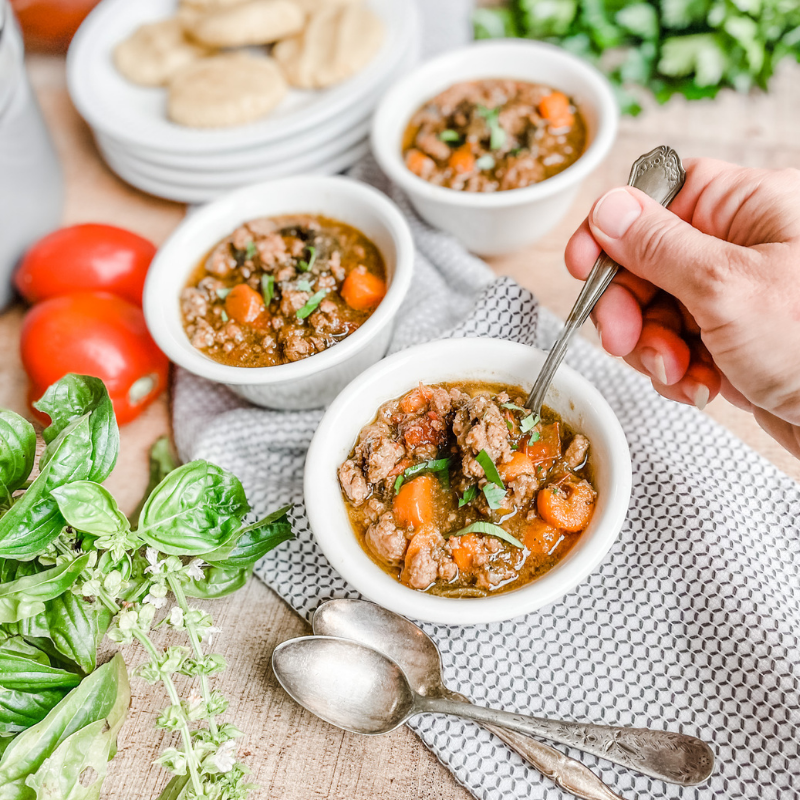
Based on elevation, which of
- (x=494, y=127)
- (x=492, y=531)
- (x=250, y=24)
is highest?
(x=250, y=24)

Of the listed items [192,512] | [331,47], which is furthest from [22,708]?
[331,47]

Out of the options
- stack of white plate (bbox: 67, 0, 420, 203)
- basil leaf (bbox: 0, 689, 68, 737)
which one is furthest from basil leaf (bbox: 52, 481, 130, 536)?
stack of white plate (bbox: 67, 0, 420, 203)

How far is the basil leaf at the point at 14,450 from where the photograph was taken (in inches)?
74.1

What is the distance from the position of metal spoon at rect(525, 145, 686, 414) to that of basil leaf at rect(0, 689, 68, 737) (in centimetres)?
157

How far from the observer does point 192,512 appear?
1.96 metres

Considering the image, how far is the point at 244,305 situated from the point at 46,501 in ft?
3.51

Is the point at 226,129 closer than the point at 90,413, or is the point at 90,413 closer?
the point at 90,413

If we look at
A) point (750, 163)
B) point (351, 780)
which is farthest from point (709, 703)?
point (750, 163)

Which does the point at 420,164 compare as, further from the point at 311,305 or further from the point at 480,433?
the point at 480,433

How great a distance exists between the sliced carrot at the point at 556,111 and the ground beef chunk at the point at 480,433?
169 centimetres

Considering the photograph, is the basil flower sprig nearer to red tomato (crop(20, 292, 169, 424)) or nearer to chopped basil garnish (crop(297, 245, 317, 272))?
red tomato (crop(20, 292, 169, 424))

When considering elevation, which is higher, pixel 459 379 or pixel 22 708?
pixel 459 379

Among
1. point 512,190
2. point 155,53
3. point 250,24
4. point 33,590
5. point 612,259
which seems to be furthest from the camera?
point 155,53

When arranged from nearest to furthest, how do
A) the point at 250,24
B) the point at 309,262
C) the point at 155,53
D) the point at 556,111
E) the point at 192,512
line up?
the point at 192,512
the point at 309,262
the point at 556,111
the point at 250,24
the point at 155,53
